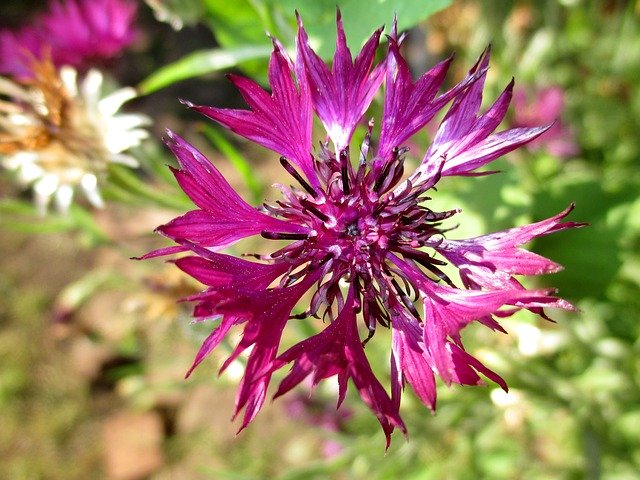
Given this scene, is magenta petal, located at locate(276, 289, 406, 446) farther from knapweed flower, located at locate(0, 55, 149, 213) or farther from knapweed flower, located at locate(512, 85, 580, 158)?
knapweed flower, located at locate(512, 85, 580, 158)

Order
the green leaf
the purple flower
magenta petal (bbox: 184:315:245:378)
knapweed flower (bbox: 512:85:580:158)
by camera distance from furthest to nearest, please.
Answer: knapweed flower (bbox: 512:85:580:158), the purple flower, the green leaf, magenta petal (bbox: 184:315:245:378)

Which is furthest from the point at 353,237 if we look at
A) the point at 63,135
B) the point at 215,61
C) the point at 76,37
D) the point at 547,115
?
the point at 547,115

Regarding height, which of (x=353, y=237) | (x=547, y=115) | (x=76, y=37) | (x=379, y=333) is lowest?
(x=353, y=237)

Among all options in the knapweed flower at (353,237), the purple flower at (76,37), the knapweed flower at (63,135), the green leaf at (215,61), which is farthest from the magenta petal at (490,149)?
the purple flower at (76,37)

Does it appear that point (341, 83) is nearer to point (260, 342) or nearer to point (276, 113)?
point (276, 113)

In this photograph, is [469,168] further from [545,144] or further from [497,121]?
[545,144]

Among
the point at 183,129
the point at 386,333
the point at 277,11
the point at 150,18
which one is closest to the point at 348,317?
the point at 277,11

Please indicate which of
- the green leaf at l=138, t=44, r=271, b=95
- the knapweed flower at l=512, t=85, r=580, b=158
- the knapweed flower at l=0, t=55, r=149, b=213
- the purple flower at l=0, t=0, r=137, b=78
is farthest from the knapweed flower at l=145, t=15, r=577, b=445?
the knapweed flower at l=512, t=85, r=580, b=158
